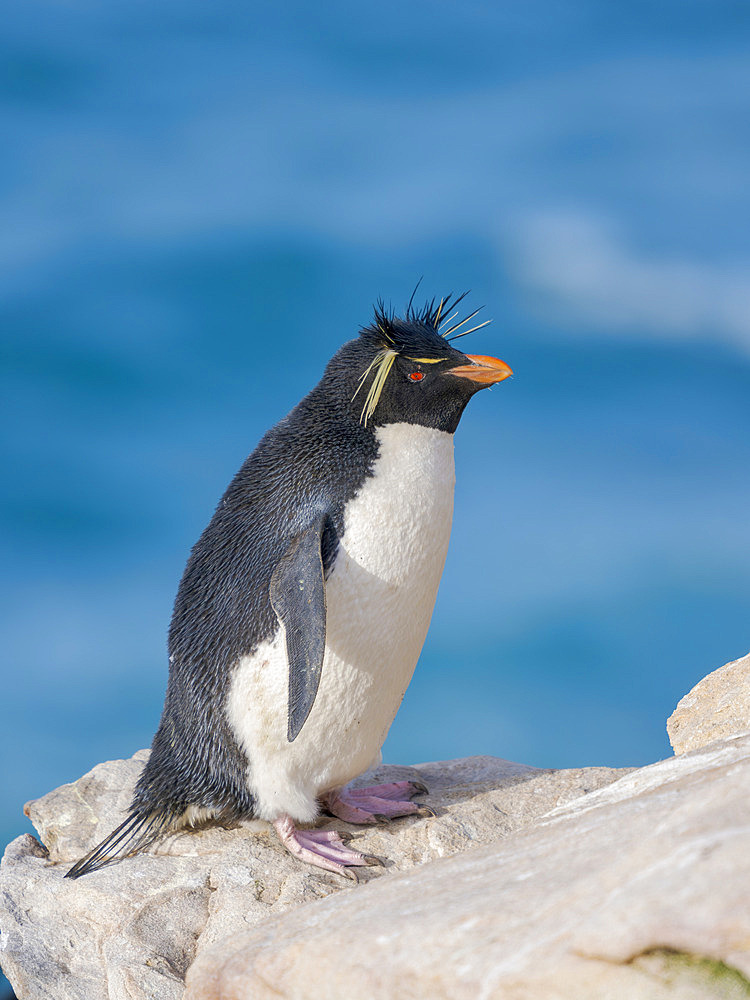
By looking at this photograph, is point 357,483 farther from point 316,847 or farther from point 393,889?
point 393,889

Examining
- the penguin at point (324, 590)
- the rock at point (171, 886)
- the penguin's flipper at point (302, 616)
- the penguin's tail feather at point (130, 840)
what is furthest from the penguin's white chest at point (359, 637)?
the penguin's tail feather at point (130, 840)

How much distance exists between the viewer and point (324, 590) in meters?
3.01

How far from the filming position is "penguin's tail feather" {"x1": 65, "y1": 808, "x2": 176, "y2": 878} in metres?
3.39

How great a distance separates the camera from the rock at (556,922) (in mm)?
1487

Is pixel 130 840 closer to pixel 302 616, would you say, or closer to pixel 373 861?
pixel 373 861

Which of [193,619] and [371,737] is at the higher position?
[193,619]

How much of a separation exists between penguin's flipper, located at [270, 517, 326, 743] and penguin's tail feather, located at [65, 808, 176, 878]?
776 mm

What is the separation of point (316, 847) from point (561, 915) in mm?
1703

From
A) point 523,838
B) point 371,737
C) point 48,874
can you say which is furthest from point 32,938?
point 523,838

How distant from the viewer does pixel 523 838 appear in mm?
2119

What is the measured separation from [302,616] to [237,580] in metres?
0.37

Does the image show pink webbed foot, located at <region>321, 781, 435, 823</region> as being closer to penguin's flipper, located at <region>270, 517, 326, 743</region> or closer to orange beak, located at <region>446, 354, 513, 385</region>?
penguin's flipper, located at <region>270, 517, 326, 743</region>

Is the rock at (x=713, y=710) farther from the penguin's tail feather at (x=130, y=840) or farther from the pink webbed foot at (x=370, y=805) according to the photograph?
the penguin's tail feather at (x=130, y=840)

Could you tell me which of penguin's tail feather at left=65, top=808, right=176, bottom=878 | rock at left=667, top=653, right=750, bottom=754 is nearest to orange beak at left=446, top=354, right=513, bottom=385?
rock at left=667, top=653, right=750, bottom=754
